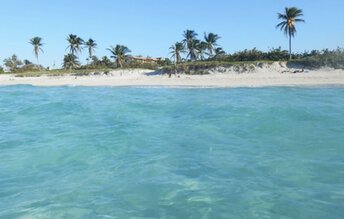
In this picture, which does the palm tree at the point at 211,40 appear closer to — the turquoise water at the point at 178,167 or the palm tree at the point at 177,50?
the palm tree at the point at 177,50

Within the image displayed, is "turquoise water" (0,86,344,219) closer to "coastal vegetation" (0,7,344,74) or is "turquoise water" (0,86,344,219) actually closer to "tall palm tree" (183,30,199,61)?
"coastal vegetation" (0,7,344,74)

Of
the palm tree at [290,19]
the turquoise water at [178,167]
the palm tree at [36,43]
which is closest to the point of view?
the turquoise water at [178,167]

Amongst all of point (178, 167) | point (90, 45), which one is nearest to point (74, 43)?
point (90, 45)

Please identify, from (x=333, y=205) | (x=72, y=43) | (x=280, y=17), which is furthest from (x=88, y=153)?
(x=72, y=43)

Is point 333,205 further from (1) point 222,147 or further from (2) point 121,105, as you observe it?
(2) point 121,105

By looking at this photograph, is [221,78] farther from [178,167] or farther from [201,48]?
[178,167]

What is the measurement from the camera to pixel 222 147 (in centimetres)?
1005

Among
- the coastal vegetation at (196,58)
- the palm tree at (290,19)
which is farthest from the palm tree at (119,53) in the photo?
the palm tree at (290,19)

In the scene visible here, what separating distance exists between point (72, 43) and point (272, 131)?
69.3 m

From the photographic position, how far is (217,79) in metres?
39.6

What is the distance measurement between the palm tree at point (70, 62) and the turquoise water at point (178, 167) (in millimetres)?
57574

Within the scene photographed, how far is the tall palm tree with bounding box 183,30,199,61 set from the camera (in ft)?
218

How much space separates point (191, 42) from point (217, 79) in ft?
92.6

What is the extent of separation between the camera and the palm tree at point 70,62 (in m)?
71.6
